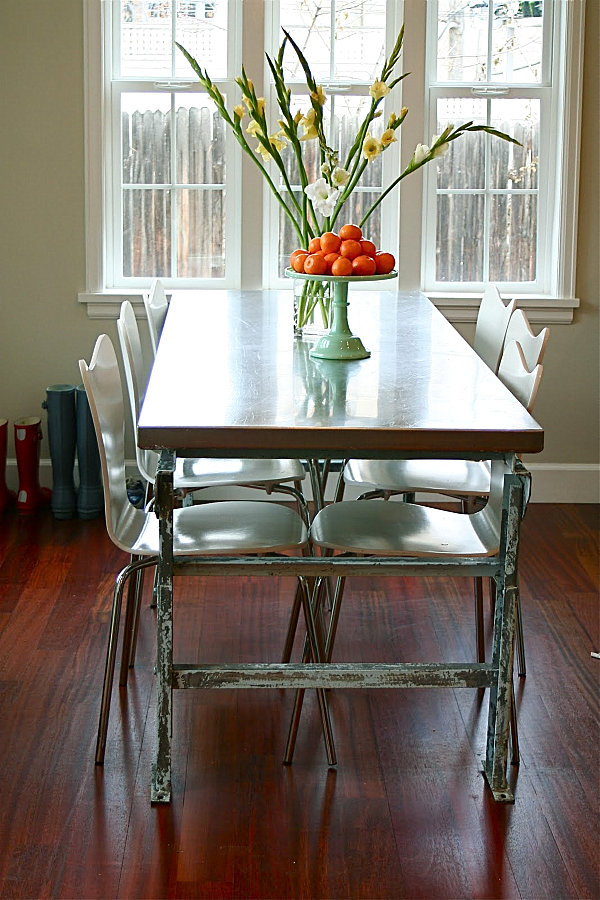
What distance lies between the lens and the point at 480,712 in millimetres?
3080

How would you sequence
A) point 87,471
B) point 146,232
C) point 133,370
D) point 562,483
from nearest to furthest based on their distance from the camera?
point 133,370 < point 87,471 < point 146,232 < point 562,483

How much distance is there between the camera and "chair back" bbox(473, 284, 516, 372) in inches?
147

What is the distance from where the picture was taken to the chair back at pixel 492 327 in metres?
3.74

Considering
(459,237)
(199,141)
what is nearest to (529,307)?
(459,237)

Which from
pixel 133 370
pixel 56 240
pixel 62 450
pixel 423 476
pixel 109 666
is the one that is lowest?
pixel 109 666

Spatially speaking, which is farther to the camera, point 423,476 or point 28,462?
point 28,462

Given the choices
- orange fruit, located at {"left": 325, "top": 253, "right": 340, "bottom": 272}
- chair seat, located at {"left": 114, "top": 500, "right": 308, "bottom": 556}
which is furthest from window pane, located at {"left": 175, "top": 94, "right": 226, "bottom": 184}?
chair seat, located at {"left": 114, "top": 500, "right": 308, "bottom": 556}

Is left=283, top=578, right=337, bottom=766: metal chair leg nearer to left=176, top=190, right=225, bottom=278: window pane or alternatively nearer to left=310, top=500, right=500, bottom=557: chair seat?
left=310, top=500, right=500, bottom=557: chair seat

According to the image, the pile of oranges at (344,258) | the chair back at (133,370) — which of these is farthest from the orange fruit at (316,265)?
the chair back at (133,370)

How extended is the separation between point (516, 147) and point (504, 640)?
2.91m

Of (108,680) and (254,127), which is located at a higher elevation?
(254,127)

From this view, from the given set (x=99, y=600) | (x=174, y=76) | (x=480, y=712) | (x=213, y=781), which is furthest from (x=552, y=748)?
(x=174, y=76)

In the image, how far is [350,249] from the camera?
3064 millimetres

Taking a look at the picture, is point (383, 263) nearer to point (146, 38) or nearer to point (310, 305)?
point (310, 305)
